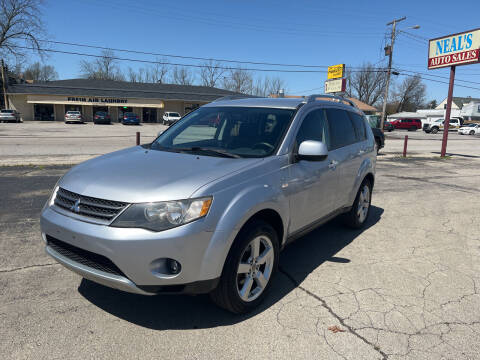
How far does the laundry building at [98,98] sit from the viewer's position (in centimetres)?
4650

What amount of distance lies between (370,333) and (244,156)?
179 centimetres

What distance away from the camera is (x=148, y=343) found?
255cm

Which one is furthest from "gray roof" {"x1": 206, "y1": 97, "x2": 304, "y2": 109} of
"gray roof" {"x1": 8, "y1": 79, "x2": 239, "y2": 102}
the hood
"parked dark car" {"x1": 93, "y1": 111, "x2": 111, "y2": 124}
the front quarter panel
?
"gray roof" {"x1": 8, "y1": 79, "x2": 239, "y2": 102}

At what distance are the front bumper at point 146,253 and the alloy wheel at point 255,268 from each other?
39 centimetres

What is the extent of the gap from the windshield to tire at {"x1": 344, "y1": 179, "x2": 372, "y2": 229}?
2.07 m

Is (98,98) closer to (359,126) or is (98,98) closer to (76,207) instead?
(359,126)

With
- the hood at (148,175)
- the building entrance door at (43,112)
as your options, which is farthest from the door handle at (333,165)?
the building entrance door at (43,112)

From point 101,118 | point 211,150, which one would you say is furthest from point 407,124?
point 211,150

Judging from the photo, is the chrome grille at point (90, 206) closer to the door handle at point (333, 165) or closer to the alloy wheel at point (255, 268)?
the alloy wheel at point (255, 268)

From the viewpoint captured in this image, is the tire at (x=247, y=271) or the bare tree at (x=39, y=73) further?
the bare tree at (x=39, y=73)

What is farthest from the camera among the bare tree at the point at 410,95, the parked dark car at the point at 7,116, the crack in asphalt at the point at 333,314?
the bare tree at the point at 410,95

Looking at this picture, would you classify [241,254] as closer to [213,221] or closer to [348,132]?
[213,221]

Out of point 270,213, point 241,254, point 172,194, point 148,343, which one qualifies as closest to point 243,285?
point 241,254

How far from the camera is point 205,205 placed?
8.02ft
